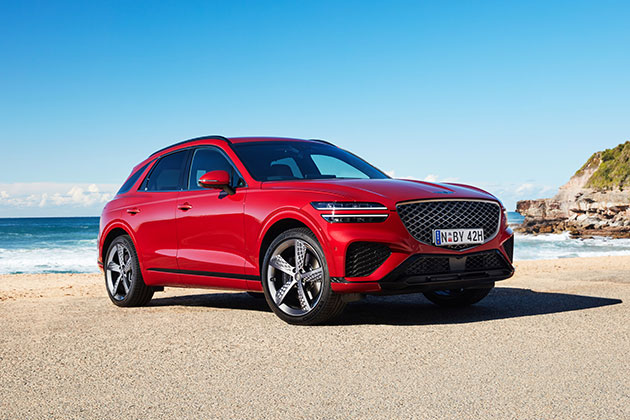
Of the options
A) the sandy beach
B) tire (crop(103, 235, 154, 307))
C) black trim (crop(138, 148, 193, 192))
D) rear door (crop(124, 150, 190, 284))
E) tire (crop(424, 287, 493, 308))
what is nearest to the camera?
the sandy beach

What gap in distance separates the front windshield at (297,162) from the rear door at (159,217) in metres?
0.96

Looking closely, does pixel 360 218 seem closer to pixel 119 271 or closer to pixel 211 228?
pixel 211 228

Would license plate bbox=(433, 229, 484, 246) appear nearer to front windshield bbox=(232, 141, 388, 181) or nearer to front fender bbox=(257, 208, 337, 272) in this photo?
front fender bbox=(257, 208, 337, 272)

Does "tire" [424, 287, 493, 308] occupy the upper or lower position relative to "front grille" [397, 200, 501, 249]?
lower

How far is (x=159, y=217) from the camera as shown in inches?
297

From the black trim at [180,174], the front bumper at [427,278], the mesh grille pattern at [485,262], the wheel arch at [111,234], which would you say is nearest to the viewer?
the front bumper at [427,278]

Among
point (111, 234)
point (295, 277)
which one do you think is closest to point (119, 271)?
point (111, 234)

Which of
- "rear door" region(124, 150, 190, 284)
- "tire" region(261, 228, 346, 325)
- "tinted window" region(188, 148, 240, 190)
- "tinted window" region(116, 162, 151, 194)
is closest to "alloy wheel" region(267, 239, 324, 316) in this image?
"tire" region(261, 228, 346, 325)

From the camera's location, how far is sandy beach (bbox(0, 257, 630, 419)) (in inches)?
140

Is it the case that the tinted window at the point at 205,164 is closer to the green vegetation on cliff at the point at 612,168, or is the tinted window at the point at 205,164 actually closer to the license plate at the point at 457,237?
the license plate at the point at 457,237

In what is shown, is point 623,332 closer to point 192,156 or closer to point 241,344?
point 241,344

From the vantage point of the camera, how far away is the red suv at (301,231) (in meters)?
5.65

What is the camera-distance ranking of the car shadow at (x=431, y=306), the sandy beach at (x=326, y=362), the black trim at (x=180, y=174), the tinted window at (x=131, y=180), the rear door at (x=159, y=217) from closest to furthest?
the sandy beach at (x=326, y=362) < the car shadow at (x=431, y=306) < the rear door at (x=159, y=217) < the black trim at (x=180, y=174) < the tinted window at (x=131, y=180)

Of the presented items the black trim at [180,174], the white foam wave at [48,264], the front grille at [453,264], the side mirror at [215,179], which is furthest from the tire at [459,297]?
the white foam wave at [48,264]
